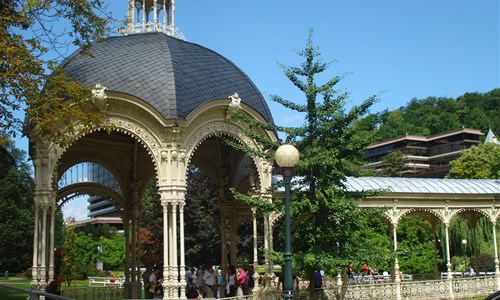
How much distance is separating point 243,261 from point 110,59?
22.8 m

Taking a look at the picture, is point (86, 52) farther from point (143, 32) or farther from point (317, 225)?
point (317, 225)

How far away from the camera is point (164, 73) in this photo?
20.3 metres

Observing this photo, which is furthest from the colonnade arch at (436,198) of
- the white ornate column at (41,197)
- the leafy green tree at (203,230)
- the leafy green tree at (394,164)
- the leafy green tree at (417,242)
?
the leafy green tree at (394,164)

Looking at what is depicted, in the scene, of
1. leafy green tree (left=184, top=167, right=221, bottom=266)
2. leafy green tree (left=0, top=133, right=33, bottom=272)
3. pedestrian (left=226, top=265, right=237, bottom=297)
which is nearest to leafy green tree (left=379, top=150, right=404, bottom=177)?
leafy green tree (left=0, top=133, right=33, bottom=272)

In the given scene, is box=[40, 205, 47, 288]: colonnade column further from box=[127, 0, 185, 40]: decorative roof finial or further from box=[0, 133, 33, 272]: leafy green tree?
box=[0, 133, 33, 272]: leafy green tree

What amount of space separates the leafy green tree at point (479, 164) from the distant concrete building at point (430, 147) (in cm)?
5851

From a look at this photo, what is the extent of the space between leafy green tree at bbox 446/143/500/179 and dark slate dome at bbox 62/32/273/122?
123 feet

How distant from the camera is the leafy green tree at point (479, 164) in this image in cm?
5431

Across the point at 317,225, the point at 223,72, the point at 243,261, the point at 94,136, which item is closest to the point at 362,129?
the point at 317,225

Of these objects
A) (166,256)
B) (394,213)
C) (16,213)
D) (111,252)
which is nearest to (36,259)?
(166,256)

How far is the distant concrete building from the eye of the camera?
122 m

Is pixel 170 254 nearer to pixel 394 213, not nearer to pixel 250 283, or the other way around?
pixel 250 283

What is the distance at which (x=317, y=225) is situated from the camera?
18.6 m

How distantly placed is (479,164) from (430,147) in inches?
2946
